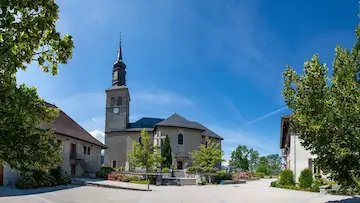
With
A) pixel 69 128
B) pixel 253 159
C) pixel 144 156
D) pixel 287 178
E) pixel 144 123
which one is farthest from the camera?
pixel 253 159

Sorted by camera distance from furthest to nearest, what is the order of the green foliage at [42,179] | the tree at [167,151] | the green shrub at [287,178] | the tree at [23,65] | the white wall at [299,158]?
the tree at [167,151] → the green shrub at [287,178] → the white wall at [299,158] → the green foliage at [42,179] → the tree at [23,65]

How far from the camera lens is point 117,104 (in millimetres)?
55406

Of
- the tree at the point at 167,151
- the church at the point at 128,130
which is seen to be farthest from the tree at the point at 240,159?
the tree at the point at 167,151

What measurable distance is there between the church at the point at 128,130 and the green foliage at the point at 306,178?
80.7 ft

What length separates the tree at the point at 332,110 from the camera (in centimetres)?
1015

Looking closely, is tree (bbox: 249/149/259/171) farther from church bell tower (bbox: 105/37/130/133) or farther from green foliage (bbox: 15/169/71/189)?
green foliage (bbox: 15/169/71/189)

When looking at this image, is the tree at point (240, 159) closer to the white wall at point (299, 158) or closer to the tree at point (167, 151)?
the tree at point (167, 151)

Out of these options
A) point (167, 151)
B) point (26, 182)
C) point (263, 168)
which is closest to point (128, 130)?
point (167, 151)

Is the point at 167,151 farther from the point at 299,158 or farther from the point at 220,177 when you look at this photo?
the point at 299,158

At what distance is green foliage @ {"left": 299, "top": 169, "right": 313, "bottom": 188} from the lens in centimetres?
2332

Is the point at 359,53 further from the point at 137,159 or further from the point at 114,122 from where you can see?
the point at 114,122

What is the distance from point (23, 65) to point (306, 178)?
22964mm

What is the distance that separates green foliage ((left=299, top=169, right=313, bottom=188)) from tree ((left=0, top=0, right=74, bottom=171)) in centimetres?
2148

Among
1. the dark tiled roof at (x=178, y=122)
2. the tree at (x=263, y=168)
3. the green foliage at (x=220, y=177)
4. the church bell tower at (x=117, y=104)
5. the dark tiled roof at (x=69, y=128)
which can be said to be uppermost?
the church bell tower at (x=117, y=104)
